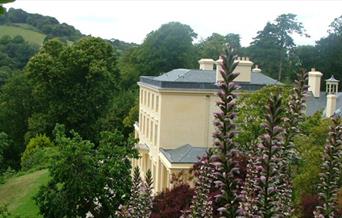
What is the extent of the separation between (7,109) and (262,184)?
181ft

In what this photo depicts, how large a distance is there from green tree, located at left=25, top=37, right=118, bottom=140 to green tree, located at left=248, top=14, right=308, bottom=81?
26.7 m

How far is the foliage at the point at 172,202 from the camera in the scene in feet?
72.6

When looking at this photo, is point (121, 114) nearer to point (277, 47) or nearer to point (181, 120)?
point (181, 120)

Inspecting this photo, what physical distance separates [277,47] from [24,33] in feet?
230

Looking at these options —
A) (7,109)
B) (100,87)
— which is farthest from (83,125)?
(7,109)

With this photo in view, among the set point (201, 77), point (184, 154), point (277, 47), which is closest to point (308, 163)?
point (184, 154)

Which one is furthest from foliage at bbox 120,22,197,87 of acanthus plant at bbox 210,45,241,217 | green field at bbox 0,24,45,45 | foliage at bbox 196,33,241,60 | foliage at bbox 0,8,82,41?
foliage at bbox 0,8,82,41

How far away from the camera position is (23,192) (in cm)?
3850

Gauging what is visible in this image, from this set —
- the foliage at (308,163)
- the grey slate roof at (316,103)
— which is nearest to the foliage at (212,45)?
the grey slate roof at (316,103)

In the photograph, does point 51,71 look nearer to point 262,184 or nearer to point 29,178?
point 29,178

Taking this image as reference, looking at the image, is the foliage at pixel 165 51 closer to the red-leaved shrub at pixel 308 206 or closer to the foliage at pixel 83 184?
the foliage at pixel 83 184

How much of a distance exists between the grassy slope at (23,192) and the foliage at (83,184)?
7.74 m

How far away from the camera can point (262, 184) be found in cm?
675

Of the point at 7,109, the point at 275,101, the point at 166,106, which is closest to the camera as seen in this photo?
the point at 275,101
